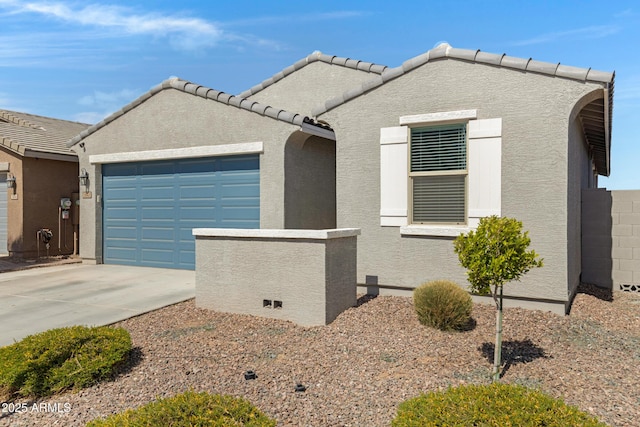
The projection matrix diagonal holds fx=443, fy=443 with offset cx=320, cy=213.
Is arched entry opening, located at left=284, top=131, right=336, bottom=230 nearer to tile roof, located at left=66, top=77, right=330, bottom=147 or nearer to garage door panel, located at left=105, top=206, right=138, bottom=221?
tile roof, located at left=66, top=77, right=330, bottom=147

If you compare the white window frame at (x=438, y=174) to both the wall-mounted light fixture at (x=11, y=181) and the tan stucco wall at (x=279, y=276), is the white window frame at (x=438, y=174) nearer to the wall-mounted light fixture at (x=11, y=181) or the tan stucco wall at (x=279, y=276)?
the tan stucco wall at (x=279, y=276)

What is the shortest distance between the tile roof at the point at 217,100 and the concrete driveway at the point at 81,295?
4078mm

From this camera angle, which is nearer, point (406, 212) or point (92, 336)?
point (92, 336)

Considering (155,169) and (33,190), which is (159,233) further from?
(33,190)

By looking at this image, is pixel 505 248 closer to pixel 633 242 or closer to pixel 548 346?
pixel 548 346

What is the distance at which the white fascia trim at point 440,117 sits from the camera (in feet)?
24.8

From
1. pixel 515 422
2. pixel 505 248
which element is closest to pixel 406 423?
pixel 515 422

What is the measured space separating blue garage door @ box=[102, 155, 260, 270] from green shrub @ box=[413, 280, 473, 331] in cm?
492

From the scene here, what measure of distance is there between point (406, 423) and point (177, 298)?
19.7 feet

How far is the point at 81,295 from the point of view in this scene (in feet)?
28.0

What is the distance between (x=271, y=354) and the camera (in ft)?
18.1


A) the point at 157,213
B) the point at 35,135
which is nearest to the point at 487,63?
the point at 157,213

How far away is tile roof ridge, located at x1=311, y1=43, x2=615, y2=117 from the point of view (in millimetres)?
6809

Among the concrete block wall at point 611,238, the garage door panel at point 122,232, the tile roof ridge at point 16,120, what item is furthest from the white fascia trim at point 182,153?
the concrete block wall at point 611,238
